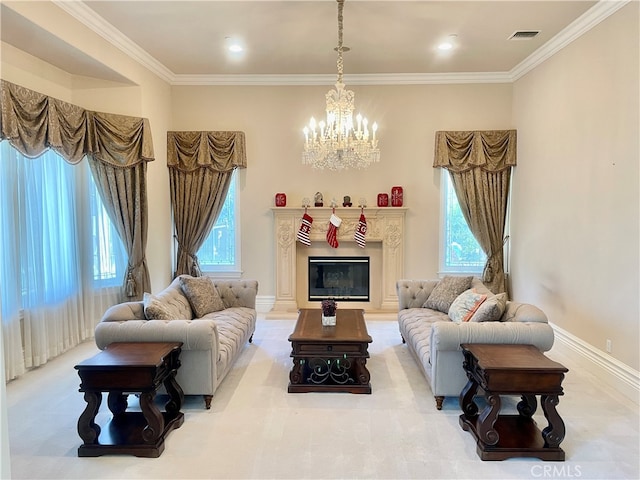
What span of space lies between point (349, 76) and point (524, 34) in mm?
2375

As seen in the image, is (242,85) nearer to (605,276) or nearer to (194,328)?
(194,328)

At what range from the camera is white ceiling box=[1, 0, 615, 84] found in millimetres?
3949

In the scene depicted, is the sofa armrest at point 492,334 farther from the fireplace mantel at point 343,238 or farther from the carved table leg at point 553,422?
the fireplace mantel at point 343,238

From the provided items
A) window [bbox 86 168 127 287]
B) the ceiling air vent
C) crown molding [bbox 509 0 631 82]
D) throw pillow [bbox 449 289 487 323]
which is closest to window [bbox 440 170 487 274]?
crown molding [bbox 509 0 631 82]

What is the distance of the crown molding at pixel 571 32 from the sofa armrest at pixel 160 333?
14.8 ft

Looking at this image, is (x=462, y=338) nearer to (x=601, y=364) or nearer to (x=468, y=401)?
(x=468, y=401)

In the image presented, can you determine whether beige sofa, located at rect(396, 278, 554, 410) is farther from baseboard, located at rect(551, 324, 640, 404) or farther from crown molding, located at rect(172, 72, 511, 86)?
crown molding, located at rect(172, 72, 511, 86)

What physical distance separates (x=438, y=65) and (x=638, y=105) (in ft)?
9.03

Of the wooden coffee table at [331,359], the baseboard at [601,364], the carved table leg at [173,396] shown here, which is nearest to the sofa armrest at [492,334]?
the wooden coffee table at [331,359]

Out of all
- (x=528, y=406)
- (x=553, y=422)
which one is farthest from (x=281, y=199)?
(x=553, y=422)

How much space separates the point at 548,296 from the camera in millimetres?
5027

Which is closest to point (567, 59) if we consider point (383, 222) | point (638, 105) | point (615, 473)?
point (638, 105)

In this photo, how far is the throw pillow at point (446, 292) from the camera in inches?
179

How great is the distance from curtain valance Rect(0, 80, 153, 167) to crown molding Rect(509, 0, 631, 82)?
16.3 feet
